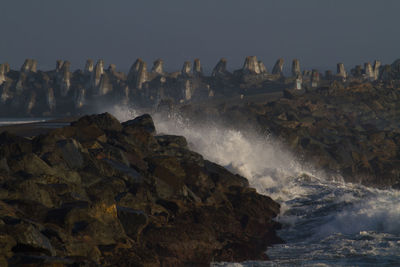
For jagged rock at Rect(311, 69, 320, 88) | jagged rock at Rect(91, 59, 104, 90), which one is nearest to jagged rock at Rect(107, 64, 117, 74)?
jagged rock at Rect(91, 59, 104, 90)

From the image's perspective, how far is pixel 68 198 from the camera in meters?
19.2

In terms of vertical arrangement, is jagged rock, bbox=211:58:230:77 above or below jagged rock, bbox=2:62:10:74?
below

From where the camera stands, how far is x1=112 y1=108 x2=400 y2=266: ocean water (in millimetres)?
19578

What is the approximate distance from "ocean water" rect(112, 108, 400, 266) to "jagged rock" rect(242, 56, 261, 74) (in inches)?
3915

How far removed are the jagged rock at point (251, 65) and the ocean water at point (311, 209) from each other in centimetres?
9944

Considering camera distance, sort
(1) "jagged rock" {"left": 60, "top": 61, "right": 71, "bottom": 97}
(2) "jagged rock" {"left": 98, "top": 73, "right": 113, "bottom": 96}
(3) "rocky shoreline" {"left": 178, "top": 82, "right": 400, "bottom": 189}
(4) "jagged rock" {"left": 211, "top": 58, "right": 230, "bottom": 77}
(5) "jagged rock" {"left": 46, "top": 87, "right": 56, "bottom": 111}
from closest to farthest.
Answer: (3) "rocky shoreline" {"left": 178, "top": 82, "right": 400, "bottom": 189}, (4) "jagged rock" {"left": 211, "top": 58, "right": 230, "bottom": 77}, (5) "jagged rock" {"left": 46, "top": 87, "right": 56, "bottom": 111}, (2) "jagged rock" {"left": 98, "top": 73, "right": 113, "bottom": 96}, (1) "jagged rock" {"left": 60, "top": 61, "right": 71, "bottom": 97}

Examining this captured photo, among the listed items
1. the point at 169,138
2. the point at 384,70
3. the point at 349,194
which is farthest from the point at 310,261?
the point at 384,70

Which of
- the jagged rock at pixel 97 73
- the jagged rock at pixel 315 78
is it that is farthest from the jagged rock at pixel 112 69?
the jagged rock at pixel 315 78

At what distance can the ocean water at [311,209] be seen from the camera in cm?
1958

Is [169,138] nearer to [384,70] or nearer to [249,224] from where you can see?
[249,224]

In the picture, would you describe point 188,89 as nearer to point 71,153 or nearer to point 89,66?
point 89,66

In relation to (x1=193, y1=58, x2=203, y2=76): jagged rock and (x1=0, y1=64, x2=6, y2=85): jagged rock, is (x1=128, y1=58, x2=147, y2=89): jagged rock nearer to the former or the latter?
(x1=193, y1=58, x2=203, y2=76): jagged rock

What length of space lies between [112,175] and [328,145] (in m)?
26.1

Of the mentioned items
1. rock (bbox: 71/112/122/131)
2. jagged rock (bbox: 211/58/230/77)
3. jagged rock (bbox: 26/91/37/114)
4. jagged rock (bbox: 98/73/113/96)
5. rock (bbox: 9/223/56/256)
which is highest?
jagged rock (bbox: 211/58/230/77)
